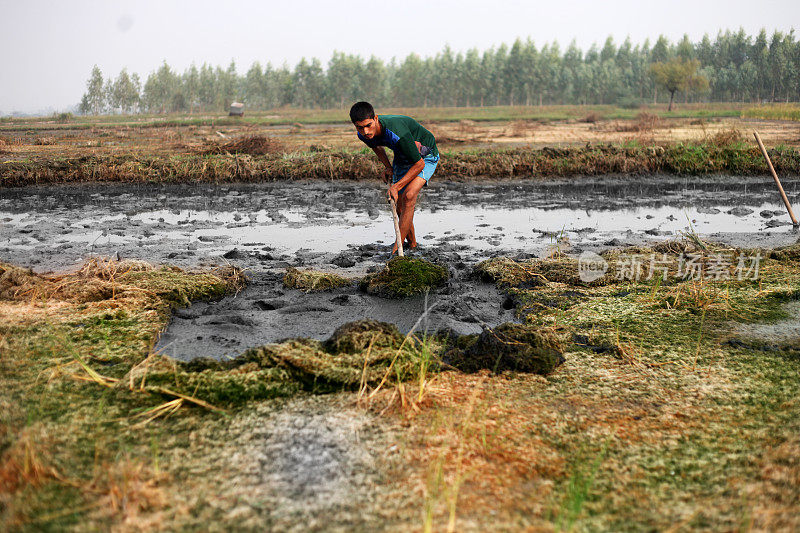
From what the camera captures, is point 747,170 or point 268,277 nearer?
point 268,277

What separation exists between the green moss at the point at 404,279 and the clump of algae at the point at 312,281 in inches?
9.9

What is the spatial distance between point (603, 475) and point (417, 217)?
6.82m

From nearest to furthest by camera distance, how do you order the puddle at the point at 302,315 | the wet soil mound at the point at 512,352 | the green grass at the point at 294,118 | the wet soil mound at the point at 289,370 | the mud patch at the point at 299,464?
the mud patch at the point at 299,464, the wet soil mound at the point at 289,370, the wet soil mound at the point at 512,352, the puddle at the point at 302,315, the green grass at the point at 294,118

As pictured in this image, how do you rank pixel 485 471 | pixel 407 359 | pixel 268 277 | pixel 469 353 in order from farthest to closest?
pixel 268 277, pixel 469 353, pixel 407 359, pixel 485 471

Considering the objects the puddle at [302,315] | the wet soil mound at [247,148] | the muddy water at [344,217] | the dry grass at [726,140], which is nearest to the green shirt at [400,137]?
the puddle at [302,315]

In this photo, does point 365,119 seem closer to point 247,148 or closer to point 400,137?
point 400,137

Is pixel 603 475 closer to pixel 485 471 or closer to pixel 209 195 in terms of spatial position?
pixel 485 471

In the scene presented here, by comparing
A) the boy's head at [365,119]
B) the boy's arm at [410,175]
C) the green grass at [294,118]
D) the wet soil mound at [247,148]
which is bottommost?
the boy's arm at [410,175]

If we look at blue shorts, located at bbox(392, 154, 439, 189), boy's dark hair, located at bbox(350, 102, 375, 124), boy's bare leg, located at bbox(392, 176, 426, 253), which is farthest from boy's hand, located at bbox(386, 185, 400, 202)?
boy's dark hair, located at bbox(350, 102, 375, 124)

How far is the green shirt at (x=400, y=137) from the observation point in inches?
212

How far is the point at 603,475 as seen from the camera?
230 cm

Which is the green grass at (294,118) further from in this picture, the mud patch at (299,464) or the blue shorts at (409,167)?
the mud patch at (299,464)

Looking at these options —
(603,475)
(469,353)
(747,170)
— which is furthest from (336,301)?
(747,170)

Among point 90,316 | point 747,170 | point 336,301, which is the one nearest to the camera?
point 90,316
